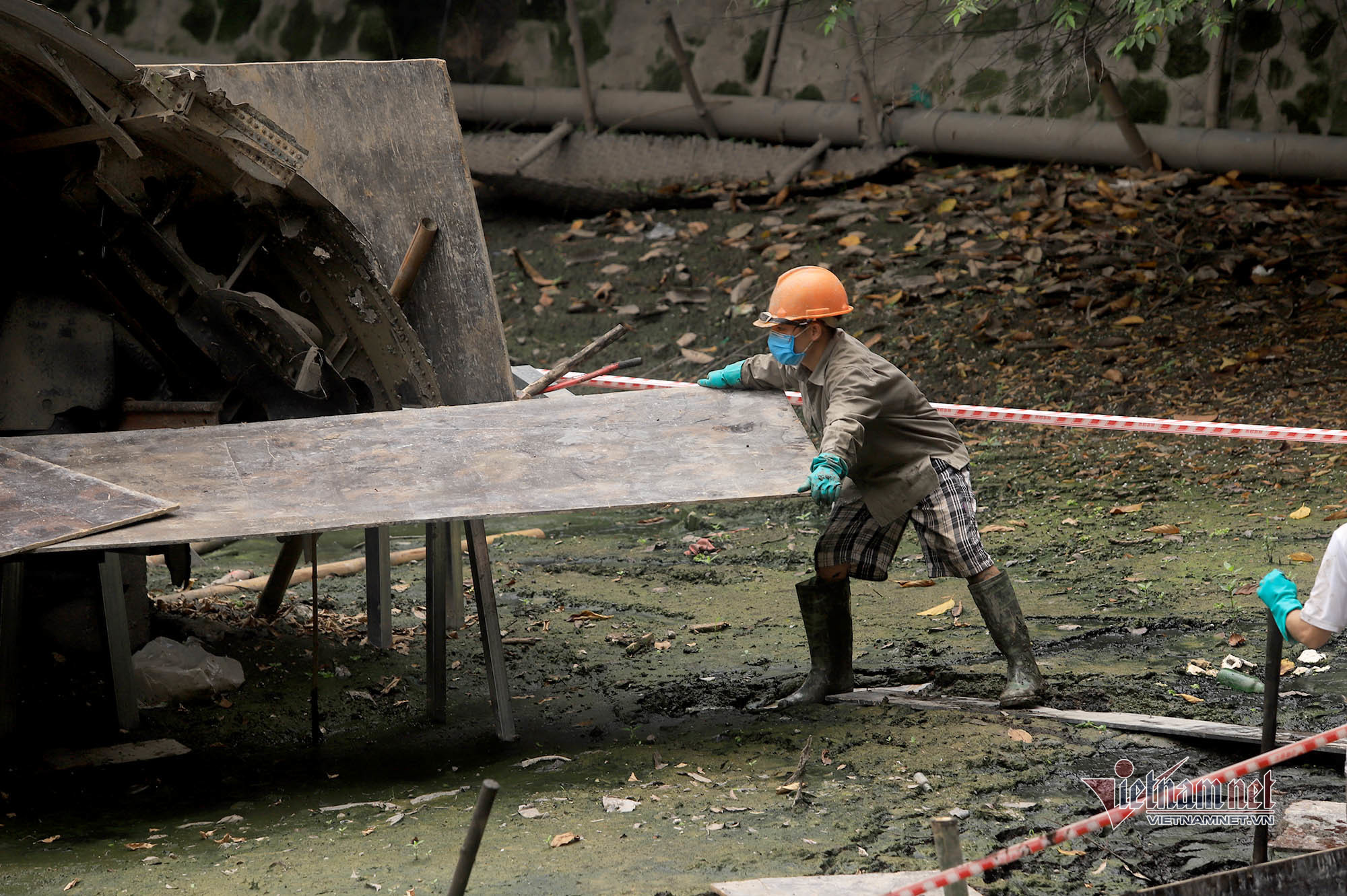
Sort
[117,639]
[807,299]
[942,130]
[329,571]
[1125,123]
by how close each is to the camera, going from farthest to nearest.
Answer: [942,130] → [1125,123] → [329,571] → [117,639] → [807,299]

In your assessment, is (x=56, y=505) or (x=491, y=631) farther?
(x=491, y=631)

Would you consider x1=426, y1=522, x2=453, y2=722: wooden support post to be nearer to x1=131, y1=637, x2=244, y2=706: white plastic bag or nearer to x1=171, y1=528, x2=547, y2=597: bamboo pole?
x1=131, y1=637, x2=244, y2=706: white plastic bag

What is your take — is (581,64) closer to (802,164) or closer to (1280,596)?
(802,164)

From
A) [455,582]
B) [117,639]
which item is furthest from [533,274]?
[117,639]

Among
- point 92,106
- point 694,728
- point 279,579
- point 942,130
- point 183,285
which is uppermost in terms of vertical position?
point 942,130

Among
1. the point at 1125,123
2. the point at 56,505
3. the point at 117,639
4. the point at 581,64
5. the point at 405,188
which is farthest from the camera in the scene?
the point at 581,64

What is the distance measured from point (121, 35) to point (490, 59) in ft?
14.4

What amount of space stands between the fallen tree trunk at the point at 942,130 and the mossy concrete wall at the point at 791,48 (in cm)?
26

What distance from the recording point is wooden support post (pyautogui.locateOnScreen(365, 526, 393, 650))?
20.2ft

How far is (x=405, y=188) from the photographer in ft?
20.0

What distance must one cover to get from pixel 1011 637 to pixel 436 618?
2283mm

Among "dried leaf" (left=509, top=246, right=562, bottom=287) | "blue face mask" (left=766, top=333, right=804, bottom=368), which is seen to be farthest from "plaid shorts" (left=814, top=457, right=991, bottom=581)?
"dried leaf" (left=509, top=246, right=562, bottom=287)

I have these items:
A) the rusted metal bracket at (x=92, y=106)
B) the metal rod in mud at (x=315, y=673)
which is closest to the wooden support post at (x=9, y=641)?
the metal rod in mud at (x=315, y=673)

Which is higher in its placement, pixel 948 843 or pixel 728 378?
pixel 728 378
